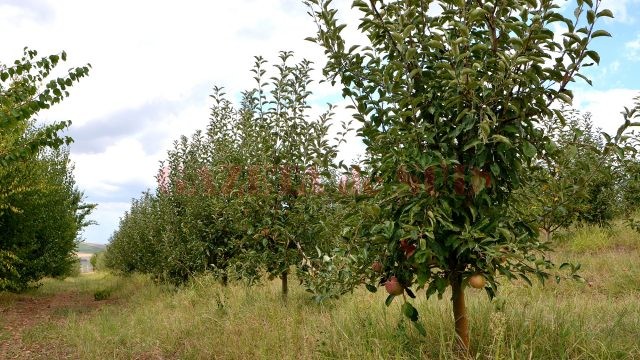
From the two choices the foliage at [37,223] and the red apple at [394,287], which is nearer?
the red apple at [394,287]

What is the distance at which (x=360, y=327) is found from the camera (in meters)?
4.99

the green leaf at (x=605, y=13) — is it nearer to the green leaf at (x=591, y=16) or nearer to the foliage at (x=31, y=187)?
the green leaf at (x=591, y=16)

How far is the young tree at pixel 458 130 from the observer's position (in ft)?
10.1

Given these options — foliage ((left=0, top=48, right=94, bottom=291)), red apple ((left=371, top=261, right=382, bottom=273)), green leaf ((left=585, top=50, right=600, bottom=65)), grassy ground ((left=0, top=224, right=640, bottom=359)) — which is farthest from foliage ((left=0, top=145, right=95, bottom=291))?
green leaf ((left=585, top=50, right=600, bottom=65))

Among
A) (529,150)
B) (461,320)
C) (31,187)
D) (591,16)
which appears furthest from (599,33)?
(31,187)

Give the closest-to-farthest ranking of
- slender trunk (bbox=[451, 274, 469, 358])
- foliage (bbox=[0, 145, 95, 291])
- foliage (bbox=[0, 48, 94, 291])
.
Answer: slender trunk (bbox=[451, 274, 469, 358]) < foliage (bbox=[0, 48, 94, 291]) < foliage (bbox=[0, 145, 95, 291])

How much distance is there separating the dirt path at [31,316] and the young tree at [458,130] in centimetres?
668

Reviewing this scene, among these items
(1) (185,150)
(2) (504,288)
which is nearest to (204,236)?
(1) (185,150)

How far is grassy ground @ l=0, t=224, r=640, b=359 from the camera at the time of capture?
4031 mm

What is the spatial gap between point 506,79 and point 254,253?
469 centimetres

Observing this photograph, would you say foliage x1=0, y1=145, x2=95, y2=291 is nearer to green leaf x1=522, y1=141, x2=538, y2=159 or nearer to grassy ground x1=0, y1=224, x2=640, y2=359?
grassy ground x1=0, y1=224, x2=640, y2=359

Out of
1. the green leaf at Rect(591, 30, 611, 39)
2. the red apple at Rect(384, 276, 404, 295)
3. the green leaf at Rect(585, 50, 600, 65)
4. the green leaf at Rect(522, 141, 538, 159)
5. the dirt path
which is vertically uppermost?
the green leaf at Rect(591, 30, 611, 39)

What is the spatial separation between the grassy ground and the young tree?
67 cm

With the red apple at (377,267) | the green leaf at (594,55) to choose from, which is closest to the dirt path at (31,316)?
the red apple at (377,267)
